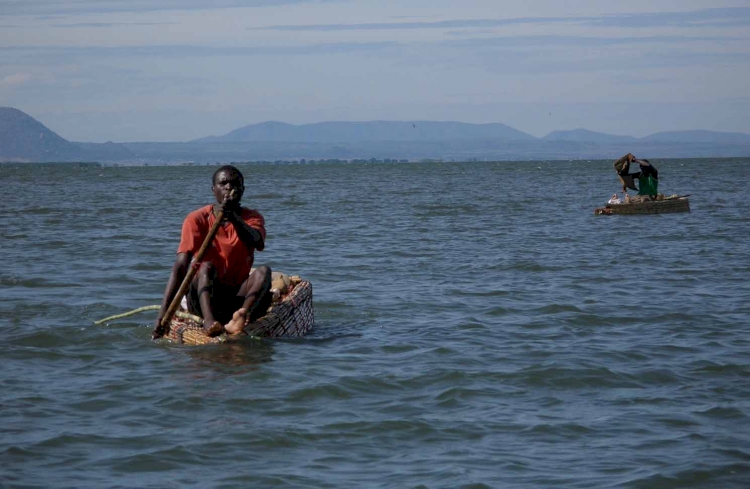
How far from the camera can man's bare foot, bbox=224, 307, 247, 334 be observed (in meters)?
9.59

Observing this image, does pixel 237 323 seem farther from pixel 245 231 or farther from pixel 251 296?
pixel 245 231

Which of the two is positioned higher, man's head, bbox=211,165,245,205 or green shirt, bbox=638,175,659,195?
man's head, bbox=211,165,245,205

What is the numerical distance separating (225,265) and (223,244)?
205 millimetres

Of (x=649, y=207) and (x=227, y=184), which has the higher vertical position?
(x=227, y=184)

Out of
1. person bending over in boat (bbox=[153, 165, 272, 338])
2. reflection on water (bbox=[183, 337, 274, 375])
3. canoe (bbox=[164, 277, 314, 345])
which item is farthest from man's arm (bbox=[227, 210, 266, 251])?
reflection on water (bbox=[183, 337, 274, 375])

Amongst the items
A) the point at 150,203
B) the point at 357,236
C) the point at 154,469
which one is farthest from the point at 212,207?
the point at 150,203

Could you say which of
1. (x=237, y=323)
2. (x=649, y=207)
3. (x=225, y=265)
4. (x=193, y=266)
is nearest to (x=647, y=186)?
(x=649, y=207)

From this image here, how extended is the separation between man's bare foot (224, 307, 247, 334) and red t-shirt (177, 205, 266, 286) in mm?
464

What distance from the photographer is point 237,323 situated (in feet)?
31.5

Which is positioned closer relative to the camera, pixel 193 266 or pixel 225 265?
pixel 193 266

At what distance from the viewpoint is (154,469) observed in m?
6.50

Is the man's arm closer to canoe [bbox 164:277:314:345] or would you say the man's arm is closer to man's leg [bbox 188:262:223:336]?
man's leg [bbox 188:262:223:336]

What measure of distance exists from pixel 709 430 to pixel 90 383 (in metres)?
4.87

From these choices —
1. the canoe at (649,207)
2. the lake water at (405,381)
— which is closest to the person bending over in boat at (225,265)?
the lake water at (405,381)
